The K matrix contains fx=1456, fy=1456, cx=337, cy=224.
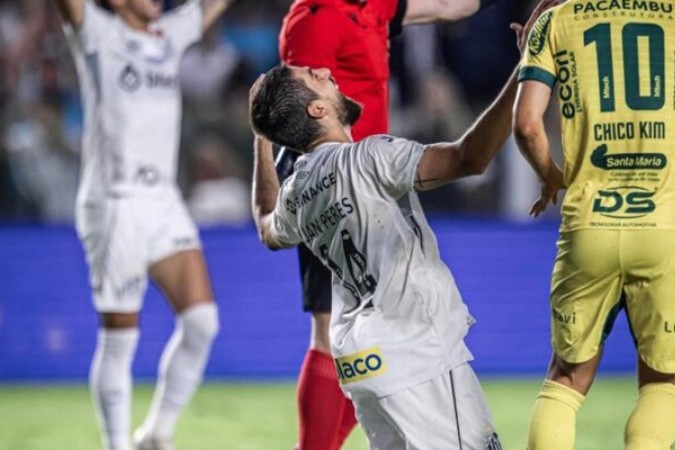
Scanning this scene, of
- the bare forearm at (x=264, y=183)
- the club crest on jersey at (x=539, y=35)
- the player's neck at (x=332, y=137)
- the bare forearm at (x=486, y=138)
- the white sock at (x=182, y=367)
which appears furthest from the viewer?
the white sock at (x=182, y=367)

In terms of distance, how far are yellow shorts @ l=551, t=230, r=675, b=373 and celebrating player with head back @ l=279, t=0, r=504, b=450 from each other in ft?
3.30

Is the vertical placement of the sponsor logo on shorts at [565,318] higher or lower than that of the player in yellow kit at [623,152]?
lower

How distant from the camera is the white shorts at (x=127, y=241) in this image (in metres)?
7.01

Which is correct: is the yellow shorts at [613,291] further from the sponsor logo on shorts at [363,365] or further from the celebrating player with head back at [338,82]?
the celebrating player with head back at [338,82]

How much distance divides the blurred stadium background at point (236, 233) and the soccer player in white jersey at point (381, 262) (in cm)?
413

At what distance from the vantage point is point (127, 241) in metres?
7.08

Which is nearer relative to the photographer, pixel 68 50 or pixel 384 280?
pixel 384 280

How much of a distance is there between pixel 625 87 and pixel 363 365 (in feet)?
4.02

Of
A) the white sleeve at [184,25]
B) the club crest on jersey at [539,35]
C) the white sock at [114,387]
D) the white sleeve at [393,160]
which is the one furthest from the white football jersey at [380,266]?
the white sleeve at [184,25]

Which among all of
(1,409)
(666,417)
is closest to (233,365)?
(1,409)

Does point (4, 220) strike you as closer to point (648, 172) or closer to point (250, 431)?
point (250, 431)

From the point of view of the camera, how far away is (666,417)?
460cm

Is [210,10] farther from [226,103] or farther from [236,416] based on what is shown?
[226,103]

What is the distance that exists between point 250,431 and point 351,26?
3.05 m
